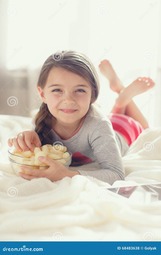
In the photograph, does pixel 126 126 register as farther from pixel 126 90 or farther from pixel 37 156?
pixel 37 156

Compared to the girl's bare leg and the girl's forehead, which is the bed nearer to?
the girl's forehead

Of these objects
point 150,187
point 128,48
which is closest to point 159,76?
point 128,48

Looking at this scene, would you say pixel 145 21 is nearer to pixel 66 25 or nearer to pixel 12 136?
pixel 66 25

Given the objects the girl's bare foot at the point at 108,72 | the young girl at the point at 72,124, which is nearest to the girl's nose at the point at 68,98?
the young girl at the point at 72,124

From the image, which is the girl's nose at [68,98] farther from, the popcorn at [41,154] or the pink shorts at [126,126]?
the pink shorts at [126,126]

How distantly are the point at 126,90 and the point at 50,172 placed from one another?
0.36m

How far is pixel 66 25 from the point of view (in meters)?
0.74

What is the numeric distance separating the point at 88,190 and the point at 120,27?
384mm

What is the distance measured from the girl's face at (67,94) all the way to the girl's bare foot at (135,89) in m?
0.22

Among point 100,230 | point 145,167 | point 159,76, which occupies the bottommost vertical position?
point 100,230

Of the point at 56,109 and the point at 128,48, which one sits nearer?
the point at 56,109

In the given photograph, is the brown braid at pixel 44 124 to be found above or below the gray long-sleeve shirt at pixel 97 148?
above

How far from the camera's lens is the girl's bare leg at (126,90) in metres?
0.83

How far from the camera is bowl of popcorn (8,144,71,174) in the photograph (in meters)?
0.60
